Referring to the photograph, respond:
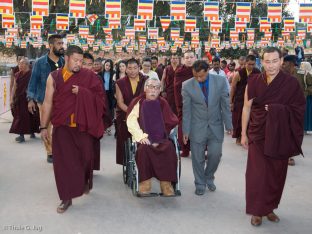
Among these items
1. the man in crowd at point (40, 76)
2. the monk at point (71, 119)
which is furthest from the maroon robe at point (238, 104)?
the monk at point (71, 119)

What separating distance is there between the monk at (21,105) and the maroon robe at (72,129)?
4.62 m

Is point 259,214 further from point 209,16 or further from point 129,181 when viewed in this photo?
point 209,16

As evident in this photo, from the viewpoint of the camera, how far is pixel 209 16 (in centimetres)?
1535

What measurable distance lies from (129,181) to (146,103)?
3.47 feet

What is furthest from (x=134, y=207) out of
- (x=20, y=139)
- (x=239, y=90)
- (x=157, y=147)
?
(x=20, y=139)

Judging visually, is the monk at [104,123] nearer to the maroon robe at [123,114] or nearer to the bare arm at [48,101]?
the maroon robe at [123,114]

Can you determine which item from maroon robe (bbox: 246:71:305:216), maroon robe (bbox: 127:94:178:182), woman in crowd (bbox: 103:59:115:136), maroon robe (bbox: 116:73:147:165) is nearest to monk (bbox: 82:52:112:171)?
maroon robe (bbox: 116:73:147:165)

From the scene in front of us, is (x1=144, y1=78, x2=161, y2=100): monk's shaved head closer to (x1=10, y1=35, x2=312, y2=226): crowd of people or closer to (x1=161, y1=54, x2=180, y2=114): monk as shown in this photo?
(x1=10, y1=35, x2=312, y2=226): crowd of people

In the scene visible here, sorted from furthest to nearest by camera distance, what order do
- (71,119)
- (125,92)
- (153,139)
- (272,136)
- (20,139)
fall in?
(20,139), (125,92), (153,139), (71,119), (272,136)

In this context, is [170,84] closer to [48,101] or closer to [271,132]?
[48,101]

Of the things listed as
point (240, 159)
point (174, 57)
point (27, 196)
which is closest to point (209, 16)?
point (174, 57)

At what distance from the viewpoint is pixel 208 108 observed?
5.38 m

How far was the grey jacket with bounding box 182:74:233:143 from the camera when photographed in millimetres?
5379

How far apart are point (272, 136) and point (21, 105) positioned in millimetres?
6440
